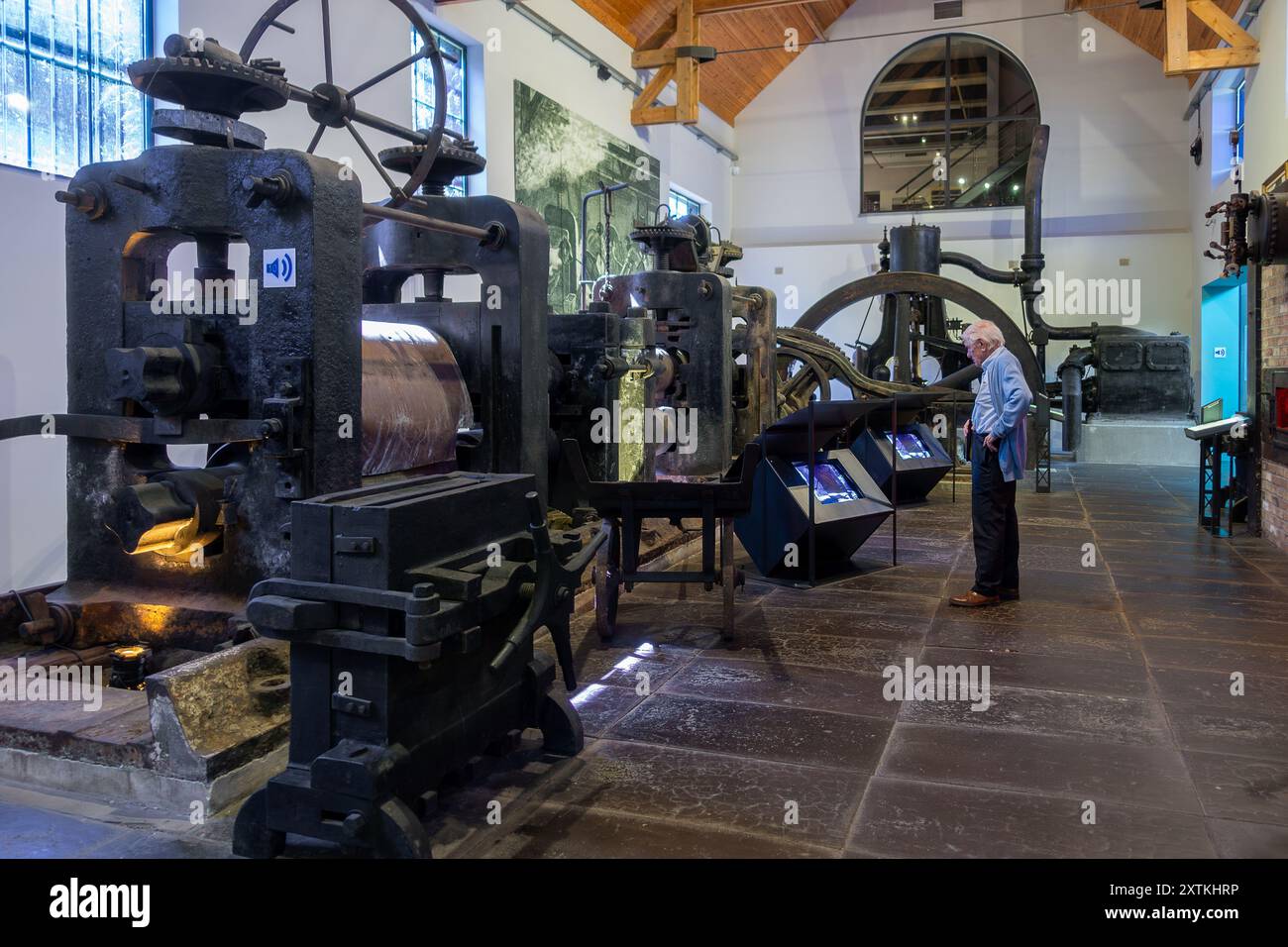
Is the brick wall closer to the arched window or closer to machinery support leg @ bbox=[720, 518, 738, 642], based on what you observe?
machinery support leg @ bbox=[720, 518, 738, 642]

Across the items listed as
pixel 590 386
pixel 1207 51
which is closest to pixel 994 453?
pixel 590 386

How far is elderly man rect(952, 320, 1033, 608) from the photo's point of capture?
5160 millimetres

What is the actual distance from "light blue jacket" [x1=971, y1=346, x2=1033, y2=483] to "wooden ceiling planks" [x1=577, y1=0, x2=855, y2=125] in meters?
8.80

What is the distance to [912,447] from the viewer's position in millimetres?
9555

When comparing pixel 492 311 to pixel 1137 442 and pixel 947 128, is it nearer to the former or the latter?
pixel 1137 442

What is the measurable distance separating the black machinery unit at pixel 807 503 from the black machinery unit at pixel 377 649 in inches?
122

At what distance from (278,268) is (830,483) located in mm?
3749

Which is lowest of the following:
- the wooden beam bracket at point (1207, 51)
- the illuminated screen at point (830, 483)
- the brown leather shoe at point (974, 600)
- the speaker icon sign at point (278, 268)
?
the brown leather shoe at point (974, 600)

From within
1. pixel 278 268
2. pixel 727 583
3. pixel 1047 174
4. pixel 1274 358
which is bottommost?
pixel 727 583

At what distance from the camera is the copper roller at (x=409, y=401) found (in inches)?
148

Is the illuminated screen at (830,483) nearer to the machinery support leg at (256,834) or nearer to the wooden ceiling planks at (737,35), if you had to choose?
the machinery support leg at (256,834)

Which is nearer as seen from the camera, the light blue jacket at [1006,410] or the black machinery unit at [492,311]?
the black machinery unit at [492,311]

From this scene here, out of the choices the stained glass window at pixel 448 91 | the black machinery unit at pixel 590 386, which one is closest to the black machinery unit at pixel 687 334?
the black machinery unit at pixel 590 386

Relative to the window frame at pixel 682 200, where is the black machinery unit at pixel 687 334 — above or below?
below
